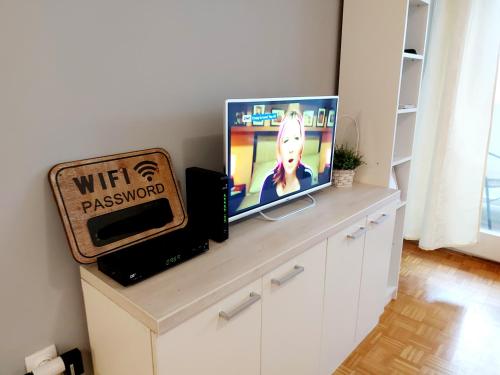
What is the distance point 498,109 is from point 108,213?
3.12 meters

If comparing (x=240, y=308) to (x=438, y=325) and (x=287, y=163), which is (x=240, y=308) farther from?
(x=438, y=325)

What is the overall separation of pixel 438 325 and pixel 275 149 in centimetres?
164

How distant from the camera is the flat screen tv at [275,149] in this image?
56.6 inches

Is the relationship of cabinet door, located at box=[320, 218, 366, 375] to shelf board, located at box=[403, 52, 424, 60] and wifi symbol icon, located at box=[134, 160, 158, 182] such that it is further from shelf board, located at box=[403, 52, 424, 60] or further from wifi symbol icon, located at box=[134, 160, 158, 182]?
shelf board, located at box=[403, 52, 424, 60]

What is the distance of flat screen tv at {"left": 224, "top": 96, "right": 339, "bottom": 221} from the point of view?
1.44 meters

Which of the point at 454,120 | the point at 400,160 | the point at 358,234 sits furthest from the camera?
the point at 454,120

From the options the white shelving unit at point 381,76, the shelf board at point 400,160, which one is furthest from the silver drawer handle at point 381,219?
the shelf board at point 400,160

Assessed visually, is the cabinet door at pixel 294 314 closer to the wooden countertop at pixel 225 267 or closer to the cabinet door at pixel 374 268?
the wooden countertop at pixel 225 267

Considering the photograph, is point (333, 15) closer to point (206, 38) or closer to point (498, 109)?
point (206, 38)

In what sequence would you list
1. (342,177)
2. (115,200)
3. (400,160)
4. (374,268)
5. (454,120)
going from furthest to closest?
1. (454,120)
2. (400,160)
3. (342,177)
4. (374,268)
5. (115,200)

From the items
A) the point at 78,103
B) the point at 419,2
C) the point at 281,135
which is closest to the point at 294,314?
the point at 281,135

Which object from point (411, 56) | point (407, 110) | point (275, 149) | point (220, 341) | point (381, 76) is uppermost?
point (411, 56)

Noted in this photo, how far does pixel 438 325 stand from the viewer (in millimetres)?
2301

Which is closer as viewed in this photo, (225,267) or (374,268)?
(225,267)
